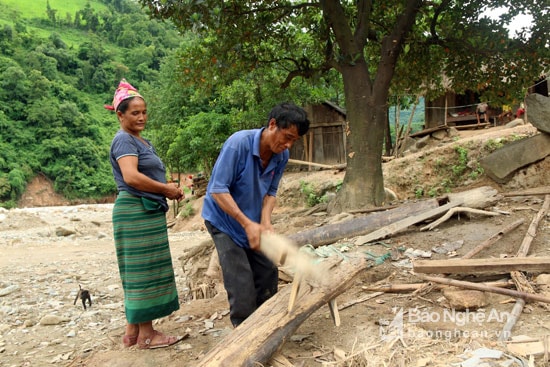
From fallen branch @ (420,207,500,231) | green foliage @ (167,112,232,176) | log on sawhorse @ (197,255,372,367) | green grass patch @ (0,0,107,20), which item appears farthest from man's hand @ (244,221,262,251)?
green grass patch @ (0,0,107,20)

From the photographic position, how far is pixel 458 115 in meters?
19.0

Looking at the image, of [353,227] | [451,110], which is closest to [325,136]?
[451,110]

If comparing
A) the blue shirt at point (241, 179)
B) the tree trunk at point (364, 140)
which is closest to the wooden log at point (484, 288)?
the blue shirt at point (241, 179)

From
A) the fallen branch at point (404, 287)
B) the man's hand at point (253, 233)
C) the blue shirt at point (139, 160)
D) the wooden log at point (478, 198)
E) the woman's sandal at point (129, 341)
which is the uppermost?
the blue shirt at point (139, 160)

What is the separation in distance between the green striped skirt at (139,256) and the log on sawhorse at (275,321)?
2.49 ft

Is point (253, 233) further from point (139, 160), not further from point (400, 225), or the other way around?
point (400, 225)

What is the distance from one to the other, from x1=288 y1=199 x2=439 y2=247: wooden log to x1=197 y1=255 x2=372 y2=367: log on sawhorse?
2005 millimetres

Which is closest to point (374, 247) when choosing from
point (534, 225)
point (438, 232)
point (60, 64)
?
point (438, 232)

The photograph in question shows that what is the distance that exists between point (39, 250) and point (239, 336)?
368 inches

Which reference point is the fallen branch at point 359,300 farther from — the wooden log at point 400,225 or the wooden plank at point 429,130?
the wooden plank at point 429,130

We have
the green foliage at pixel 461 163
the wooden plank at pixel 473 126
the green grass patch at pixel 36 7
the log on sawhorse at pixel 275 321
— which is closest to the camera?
the log on sawhorse at pixel 275 321

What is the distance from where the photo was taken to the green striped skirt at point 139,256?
9.56 feet

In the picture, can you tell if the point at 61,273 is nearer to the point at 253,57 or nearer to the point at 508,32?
the point at 253,57

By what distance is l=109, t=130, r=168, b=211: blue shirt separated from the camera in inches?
112
